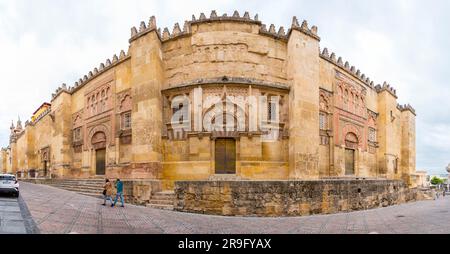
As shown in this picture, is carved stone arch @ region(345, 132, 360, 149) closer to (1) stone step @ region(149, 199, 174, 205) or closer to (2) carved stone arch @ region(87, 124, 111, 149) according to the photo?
(1) stone step @ region(149, 199, 174, 205)

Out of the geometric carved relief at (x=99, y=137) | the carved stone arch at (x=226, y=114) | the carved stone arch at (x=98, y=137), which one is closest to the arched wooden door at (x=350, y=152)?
the carved stone arch at (x=226, y=114)

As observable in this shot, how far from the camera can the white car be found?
1153 centimetres

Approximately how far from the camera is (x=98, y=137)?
824 inches

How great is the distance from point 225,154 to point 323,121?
7518 millimetres

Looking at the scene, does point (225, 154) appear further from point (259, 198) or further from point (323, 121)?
point (323, 121)

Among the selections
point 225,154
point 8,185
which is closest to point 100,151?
point 8,185

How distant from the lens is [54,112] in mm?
27484

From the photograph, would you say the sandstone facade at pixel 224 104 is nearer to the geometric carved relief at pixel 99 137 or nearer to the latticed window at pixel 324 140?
the latticed window at pixel 324 140

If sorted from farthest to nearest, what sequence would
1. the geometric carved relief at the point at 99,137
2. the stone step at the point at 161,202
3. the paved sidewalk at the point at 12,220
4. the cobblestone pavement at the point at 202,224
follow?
the geometric carved relief at the point at 99,137 → the stone step at the point at 161,202 → the cobblestone pavement at the point at 202,224 → the paved sidewalk at the point at 12,220

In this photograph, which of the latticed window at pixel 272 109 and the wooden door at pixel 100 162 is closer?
the latticed window at pixel 272 109

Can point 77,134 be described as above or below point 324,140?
above

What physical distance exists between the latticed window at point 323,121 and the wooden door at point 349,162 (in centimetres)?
343

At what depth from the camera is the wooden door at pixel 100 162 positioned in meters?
20.3
